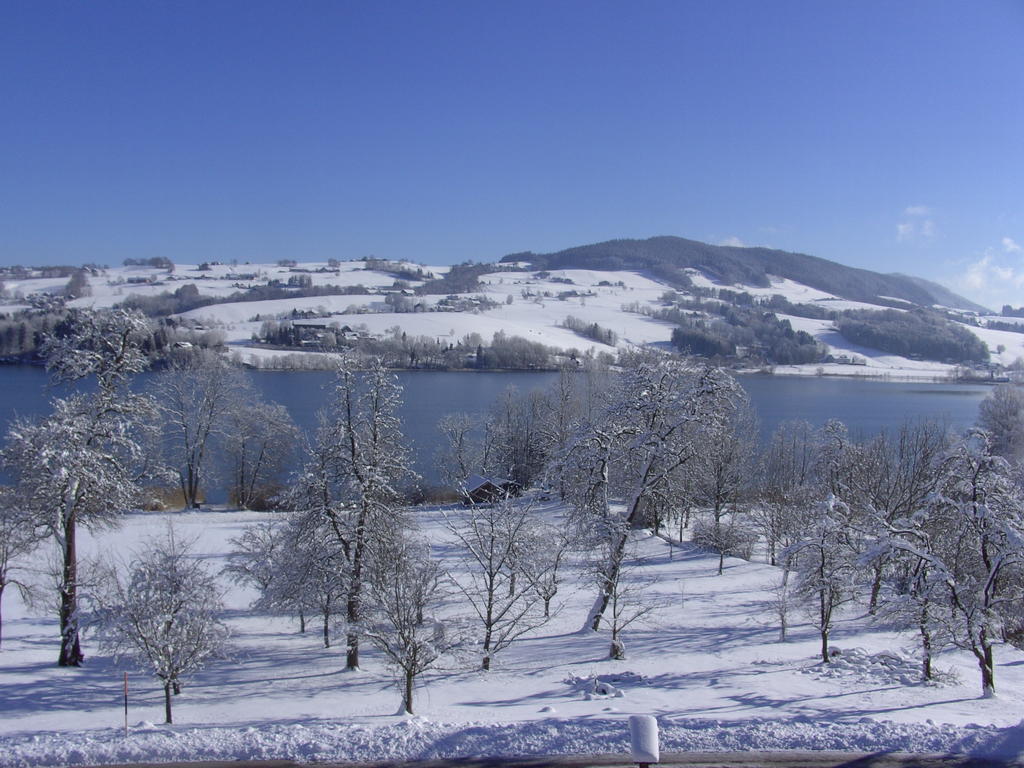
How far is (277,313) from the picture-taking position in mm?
127188

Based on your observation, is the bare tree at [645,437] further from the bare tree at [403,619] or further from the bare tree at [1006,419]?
the bare tree at [1006,419]

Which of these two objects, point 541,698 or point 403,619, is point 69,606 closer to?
point 403,619

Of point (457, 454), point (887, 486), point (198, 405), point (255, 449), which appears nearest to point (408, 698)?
point (887, 486)

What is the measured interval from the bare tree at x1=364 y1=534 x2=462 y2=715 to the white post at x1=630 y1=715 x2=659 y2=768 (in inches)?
165

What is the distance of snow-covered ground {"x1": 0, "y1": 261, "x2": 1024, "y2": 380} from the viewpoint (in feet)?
375

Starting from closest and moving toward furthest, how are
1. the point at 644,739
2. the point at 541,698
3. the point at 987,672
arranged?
1. the point at 644,739
2. the point at 987,672
3. the point at 541,698

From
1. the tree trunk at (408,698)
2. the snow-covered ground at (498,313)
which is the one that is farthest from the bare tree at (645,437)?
the snow-covered ground at (498,313)

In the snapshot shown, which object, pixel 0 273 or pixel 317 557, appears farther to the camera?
pixel 0 273

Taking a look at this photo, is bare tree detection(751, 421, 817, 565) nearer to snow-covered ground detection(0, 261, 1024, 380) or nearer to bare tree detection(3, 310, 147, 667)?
bare tree detection(3, 310, 147, 667)

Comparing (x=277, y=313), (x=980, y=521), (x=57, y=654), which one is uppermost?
(x=277, y=313)

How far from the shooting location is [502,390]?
64.1m

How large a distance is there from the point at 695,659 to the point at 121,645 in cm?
1032

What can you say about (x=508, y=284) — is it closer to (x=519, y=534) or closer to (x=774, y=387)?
(x=774, y=387)

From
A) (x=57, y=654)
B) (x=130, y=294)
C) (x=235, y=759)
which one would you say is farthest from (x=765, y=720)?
(x=130, y=294)
